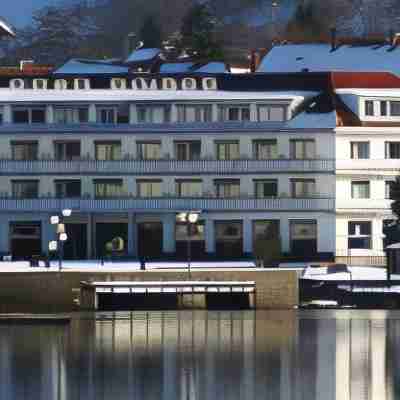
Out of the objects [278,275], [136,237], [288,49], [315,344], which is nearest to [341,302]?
[278,275]

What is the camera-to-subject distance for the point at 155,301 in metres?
118

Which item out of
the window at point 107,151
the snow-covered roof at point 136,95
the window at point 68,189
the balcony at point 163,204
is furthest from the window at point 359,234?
the window at point 68,189

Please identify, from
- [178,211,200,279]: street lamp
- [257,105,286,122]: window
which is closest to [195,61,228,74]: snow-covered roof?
[257,105,286,122]: window

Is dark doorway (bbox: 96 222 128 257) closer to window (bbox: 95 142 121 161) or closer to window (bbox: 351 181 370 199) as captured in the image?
window (bbox: 95 142 121 161)

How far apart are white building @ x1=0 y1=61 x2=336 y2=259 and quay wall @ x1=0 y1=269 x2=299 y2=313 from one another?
21696 mm

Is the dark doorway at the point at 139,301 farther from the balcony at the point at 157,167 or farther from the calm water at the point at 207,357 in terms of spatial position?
the balcony at the point at 157,167

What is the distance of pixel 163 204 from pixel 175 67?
148 feet

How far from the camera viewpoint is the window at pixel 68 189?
140m

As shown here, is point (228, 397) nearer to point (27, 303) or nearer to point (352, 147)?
point (27, 303)

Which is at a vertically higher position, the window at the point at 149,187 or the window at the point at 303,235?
the window at the point at 149,187

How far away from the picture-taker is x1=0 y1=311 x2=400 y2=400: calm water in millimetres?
91188

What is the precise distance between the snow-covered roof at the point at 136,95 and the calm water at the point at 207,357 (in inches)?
1023

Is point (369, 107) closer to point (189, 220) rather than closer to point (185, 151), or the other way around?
point (185, 151)

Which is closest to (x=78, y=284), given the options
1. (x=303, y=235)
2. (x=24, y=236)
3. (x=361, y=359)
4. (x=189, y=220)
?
(x=189, y=220)
